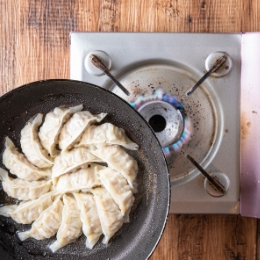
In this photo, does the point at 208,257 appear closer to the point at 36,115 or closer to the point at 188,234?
the point at 188,234

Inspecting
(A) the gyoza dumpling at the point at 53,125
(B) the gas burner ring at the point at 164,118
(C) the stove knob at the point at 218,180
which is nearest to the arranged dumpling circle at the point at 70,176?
(A) the gyoza dumpling at the point at 53,125

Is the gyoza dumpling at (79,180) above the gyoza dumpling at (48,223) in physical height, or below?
above

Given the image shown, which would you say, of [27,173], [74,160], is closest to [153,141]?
[74,160]

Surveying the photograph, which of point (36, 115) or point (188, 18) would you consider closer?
point (36, 115)

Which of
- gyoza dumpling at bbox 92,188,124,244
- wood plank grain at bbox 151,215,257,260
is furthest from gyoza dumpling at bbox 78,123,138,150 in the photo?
wood plank grain at bbox 151,215,257,260

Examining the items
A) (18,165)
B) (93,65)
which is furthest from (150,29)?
(18,165)

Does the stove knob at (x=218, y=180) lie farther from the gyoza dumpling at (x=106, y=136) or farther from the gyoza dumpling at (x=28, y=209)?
the gyoza dumpling at (x=28, y=209)
